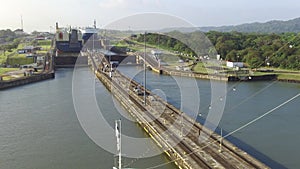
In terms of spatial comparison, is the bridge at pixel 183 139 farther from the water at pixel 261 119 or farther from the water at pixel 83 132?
the water at pixel 261 119

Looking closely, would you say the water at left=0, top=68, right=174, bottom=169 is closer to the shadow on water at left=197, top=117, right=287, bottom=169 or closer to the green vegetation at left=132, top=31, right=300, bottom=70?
the shadow on water at left=197, top=117, right=287, bottom=169

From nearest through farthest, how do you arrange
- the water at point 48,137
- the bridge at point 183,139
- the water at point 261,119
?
1. the bridge at point 183,139
2. the water at point 48,137
3. the water at point 261,119

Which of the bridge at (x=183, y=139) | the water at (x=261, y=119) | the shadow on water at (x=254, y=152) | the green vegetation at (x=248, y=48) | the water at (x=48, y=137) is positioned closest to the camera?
the bridge at (x=183, y=139)

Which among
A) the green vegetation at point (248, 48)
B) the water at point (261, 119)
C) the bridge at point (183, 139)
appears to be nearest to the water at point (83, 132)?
the water at point (261, 119)

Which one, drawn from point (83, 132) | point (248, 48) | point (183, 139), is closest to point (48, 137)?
point (83, 132)

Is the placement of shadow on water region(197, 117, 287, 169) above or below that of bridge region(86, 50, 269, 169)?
below

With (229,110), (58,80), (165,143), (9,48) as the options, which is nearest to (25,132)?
(165,143)

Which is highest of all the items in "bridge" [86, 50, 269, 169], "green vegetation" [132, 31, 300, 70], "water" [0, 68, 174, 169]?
"green vegetation" [132, 31, 300, 70]

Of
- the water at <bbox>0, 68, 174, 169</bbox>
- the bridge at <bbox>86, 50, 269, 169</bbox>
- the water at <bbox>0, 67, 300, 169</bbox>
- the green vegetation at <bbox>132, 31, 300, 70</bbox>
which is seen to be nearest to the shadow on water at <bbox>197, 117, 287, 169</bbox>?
the water at <bbox>0, 67, 300, 169</bbox>

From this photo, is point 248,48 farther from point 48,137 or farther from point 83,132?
point 48,137
